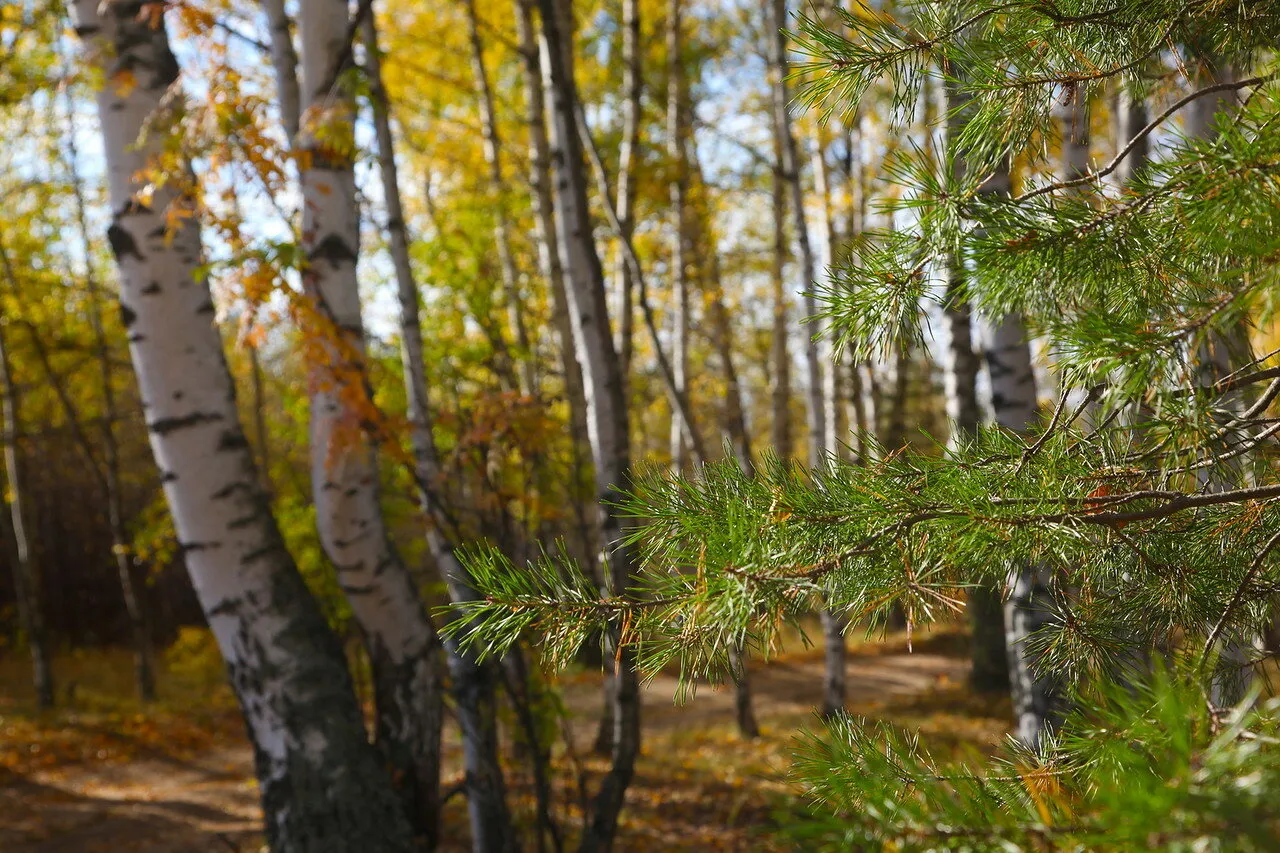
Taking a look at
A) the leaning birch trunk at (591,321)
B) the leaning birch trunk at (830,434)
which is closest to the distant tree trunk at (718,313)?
the leaning birch trunk at (830,434)

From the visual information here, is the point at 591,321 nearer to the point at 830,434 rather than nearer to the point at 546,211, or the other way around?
the point at 546,211

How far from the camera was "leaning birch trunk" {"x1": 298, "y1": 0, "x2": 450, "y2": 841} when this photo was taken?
11.3 ft

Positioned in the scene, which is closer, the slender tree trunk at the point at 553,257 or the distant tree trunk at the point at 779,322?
the slender tree trunk at the point at 553,257

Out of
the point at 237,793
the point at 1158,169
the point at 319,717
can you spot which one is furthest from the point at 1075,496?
the point at 237,793

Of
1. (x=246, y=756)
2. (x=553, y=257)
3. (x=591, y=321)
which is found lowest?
(x=246, y=756)

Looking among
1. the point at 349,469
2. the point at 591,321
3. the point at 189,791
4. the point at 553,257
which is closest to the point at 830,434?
the point at 553,257

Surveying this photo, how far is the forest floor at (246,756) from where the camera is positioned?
229 inches

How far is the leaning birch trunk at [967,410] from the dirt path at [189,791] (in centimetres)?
111

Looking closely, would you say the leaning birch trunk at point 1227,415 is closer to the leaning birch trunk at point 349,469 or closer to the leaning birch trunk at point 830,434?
the leaning birch trunk at point 349,469

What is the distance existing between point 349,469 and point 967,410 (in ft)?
13.6

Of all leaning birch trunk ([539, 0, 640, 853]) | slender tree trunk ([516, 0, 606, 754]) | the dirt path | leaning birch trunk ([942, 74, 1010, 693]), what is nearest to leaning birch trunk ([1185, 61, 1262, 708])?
leaning birch trunk ([942, 74, 1010, 693])

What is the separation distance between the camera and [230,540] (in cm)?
325

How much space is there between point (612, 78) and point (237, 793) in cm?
1020

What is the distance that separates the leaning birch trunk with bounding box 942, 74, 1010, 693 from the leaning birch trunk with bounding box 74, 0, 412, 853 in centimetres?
236
